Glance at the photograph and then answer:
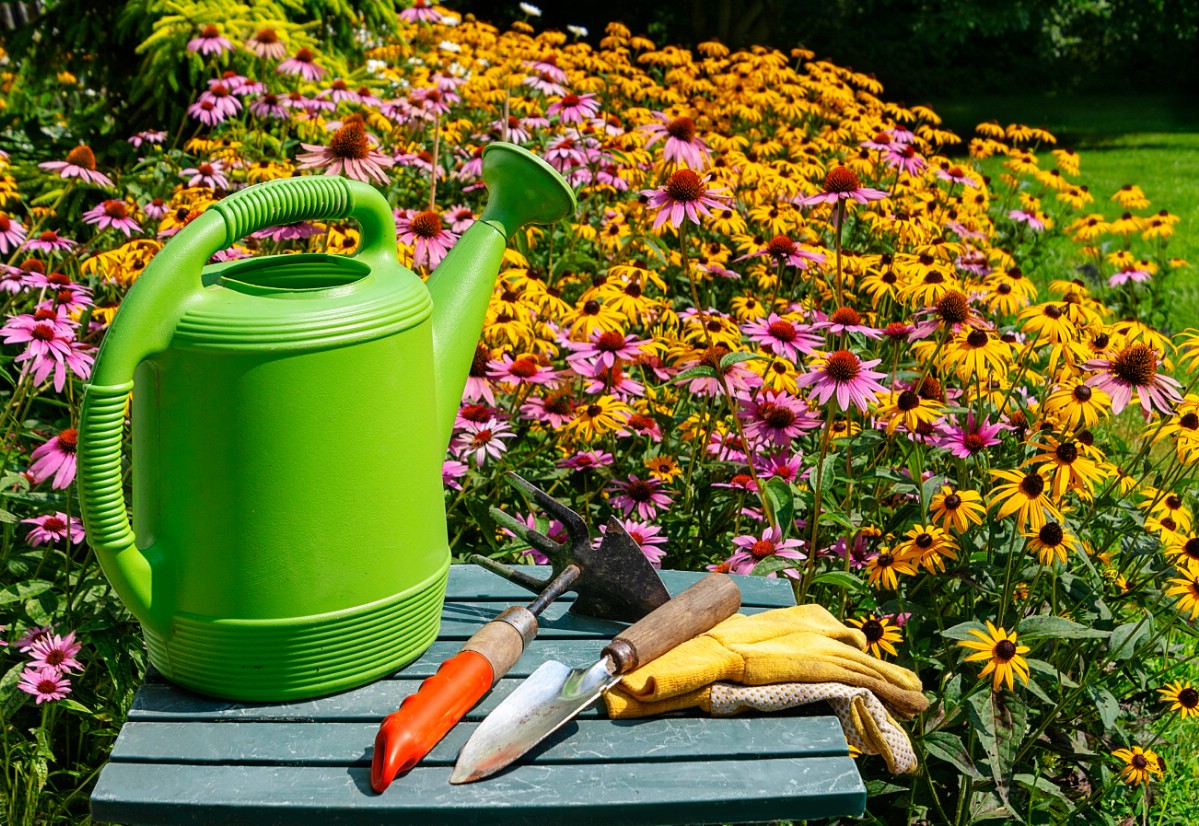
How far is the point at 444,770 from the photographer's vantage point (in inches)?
45.3

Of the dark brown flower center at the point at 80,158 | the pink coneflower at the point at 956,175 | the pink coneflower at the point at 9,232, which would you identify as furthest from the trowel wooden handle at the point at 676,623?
the pink coneflower at the point at 956,175

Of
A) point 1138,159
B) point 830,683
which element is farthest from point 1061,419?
point 1138,159

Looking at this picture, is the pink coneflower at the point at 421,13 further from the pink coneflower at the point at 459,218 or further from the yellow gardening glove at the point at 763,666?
the yellow gardening glove at the point at 763,666

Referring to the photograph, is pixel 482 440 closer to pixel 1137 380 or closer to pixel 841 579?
pixel 841 579

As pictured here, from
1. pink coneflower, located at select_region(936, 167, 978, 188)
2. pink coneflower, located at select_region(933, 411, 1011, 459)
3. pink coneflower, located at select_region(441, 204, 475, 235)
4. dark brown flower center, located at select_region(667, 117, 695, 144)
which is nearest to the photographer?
pink coneflower, located at select_region(933, 411, 1011, 459)

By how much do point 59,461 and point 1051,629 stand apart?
152 cm

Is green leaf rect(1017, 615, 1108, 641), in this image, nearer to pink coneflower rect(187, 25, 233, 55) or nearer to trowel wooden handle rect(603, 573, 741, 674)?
trowel wooden handle rect(603, 573, 741, 674)

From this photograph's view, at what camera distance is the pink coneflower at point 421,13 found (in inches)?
199

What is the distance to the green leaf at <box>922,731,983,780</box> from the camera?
1.71 m

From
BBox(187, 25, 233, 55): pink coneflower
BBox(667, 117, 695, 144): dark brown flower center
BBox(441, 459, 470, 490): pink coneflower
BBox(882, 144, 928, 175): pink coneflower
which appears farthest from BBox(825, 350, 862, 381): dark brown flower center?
BBox(187, 25, 233, 55): pink coneflower

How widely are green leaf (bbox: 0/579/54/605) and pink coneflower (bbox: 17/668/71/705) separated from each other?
0.15m

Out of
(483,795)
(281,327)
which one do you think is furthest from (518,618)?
(281,327)

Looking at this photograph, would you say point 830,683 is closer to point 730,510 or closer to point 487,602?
point 487,602

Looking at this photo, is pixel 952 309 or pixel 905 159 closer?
pixel 952 309
